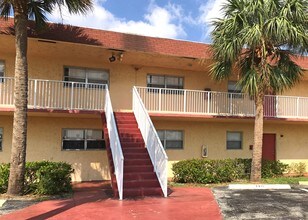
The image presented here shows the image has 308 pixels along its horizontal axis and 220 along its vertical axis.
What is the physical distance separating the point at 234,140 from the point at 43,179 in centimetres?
1048

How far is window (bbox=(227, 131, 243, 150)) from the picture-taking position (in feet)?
59.1

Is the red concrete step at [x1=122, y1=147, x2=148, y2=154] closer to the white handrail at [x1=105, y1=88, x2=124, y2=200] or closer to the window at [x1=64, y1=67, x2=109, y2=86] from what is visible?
the white handrail at [x1=105, y1=88, x2=124, y2=200]

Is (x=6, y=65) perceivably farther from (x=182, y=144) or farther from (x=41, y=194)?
(x=182, y=144)

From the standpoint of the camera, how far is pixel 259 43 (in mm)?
13141

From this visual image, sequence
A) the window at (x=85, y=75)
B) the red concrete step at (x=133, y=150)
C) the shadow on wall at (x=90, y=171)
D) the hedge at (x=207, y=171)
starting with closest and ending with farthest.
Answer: the red concrete step at (x=133, y=150), the hedge at (x=207, y=171), the shadow on wall at (x=90, y=171), the window at (x=85, y=75)

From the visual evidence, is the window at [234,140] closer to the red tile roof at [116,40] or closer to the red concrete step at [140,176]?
the red tile roof at [116,40]

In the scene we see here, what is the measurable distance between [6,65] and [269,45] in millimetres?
10818

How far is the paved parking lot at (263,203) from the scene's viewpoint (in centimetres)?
895

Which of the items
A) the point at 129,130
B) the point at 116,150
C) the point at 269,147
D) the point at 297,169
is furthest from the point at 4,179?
the point at 297,169

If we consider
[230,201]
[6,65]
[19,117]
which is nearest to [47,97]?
[6,65]

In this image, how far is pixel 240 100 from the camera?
17250 mm

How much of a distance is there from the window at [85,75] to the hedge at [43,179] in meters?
4.73

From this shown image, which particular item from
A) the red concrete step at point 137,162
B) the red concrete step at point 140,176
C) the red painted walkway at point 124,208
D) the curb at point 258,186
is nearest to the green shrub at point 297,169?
the curb at point 258,186

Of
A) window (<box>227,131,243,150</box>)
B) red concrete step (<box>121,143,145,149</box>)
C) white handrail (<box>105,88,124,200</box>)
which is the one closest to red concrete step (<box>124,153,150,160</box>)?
red concrete step (<box>121,143,145,149</box>)
